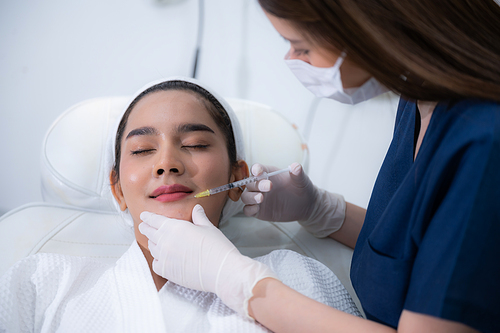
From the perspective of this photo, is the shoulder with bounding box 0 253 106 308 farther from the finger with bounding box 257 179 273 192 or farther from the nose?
the finger with bounding box 257 179 273 192

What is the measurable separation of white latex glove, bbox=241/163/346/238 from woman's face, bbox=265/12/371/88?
0.56m

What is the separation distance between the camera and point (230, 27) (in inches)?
94.3

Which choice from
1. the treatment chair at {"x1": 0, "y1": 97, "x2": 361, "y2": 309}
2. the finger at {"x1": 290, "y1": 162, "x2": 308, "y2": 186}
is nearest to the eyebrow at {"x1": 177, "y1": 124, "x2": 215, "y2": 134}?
the finger at {"x1": 290, "y1": 162, "x2": 308, "y2": 186}

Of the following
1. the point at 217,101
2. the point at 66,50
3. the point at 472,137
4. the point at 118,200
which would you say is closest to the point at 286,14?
the point at 472,137

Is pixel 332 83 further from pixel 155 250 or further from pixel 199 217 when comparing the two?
pixel 155 250

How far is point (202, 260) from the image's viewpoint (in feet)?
3.01

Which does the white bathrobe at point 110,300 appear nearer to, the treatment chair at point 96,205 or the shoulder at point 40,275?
the shoulder at point 40,275

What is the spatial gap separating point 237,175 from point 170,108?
13.9 inches

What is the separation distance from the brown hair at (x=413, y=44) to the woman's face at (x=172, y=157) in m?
0.53

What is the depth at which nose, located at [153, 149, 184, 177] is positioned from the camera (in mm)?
1019

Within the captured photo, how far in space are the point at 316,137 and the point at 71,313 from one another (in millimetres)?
1888

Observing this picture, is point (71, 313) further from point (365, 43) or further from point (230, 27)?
point (230, 27)

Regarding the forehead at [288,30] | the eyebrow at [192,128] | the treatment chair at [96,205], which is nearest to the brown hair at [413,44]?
the forehead at [288,30]

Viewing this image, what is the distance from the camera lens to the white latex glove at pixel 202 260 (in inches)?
33.8
